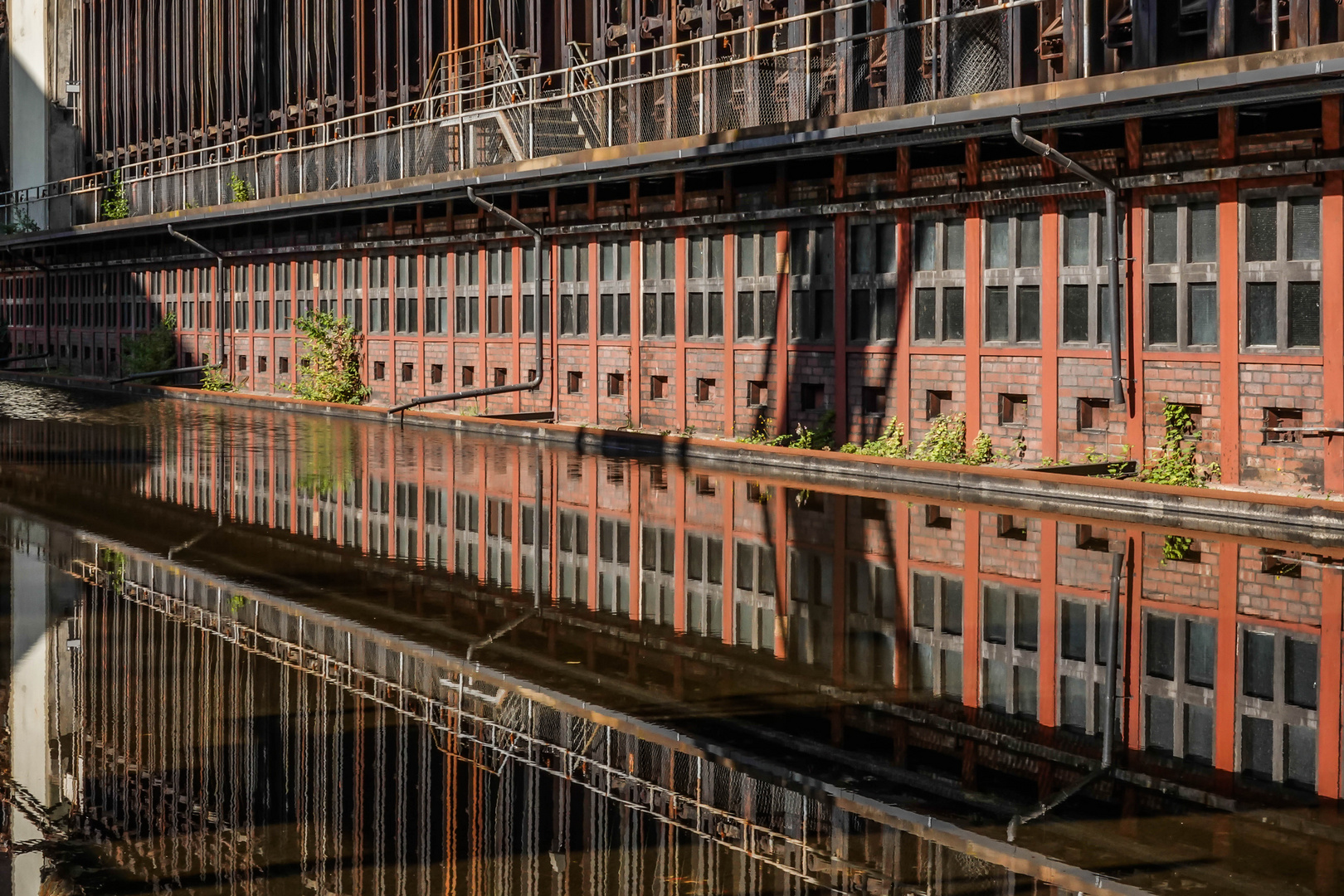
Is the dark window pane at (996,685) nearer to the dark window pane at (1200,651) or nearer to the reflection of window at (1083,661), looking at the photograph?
the reflection of window at (1083,661)

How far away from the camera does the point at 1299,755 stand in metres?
7.21

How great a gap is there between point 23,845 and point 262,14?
41.4 meters

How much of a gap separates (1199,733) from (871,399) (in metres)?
13.8

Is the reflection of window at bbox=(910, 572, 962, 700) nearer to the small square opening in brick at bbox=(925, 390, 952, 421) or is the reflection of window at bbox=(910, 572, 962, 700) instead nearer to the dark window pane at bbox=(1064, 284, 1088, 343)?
the dark window pane at bbox=(1064, 284, 1088, 343)

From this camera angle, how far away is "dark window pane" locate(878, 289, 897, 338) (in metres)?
20.8

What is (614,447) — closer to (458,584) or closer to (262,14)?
(458,584)

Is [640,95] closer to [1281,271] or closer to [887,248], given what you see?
[887,248]

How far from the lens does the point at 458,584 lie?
1174cm

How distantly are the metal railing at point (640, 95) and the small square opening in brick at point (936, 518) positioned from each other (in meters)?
5.34

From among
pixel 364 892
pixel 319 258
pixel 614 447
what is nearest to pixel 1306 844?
pixel 364 892

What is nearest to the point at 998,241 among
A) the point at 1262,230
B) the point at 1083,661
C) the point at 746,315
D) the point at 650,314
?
the point at 1262,230

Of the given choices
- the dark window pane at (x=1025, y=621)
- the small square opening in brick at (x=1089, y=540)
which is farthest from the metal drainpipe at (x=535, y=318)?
the dark window pane at (x=1025, y=621)

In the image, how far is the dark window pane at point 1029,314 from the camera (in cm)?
1884

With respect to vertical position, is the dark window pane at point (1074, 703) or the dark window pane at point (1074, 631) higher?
the dark window pane at point (1074, 631)
